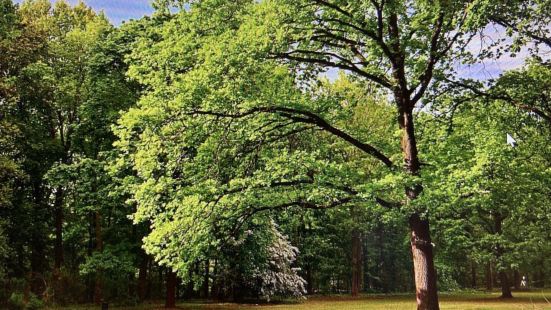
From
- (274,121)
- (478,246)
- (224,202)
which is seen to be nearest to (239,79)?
(274,121)

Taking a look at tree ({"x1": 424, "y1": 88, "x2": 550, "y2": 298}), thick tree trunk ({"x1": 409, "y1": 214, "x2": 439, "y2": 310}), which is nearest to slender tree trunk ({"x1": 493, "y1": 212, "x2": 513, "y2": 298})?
tree ({"x1": 424, "y1": 88, "x2": 550, "y2": 298})

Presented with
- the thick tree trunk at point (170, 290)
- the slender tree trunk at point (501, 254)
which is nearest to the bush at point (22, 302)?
the thick tree trunk at point (170, 290)

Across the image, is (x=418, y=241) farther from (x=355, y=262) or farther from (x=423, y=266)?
(x=355, y=262)

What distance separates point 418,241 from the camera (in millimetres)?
13383

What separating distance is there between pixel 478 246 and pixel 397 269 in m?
17.2

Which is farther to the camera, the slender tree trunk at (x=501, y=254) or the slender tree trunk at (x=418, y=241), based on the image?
the slender tree trunk at (x=501, y=254)

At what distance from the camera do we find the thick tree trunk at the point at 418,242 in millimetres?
13045

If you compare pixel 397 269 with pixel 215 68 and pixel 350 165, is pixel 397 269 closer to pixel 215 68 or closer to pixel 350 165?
pixel 350 165

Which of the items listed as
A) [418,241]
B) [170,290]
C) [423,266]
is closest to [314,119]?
[418,241]

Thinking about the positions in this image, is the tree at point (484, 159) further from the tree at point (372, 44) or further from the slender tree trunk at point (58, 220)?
the slender tree trunk at point (58, 220)

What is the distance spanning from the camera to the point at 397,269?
187 feet

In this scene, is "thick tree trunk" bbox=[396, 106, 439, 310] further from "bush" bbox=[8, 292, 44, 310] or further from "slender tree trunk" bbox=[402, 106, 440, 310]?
"bush" bbox=[8, 292, 44, 310]

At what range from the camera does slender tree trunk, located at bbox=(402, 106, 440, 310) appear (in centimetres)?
1305

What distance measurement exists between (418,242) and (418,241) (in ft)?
0.09
